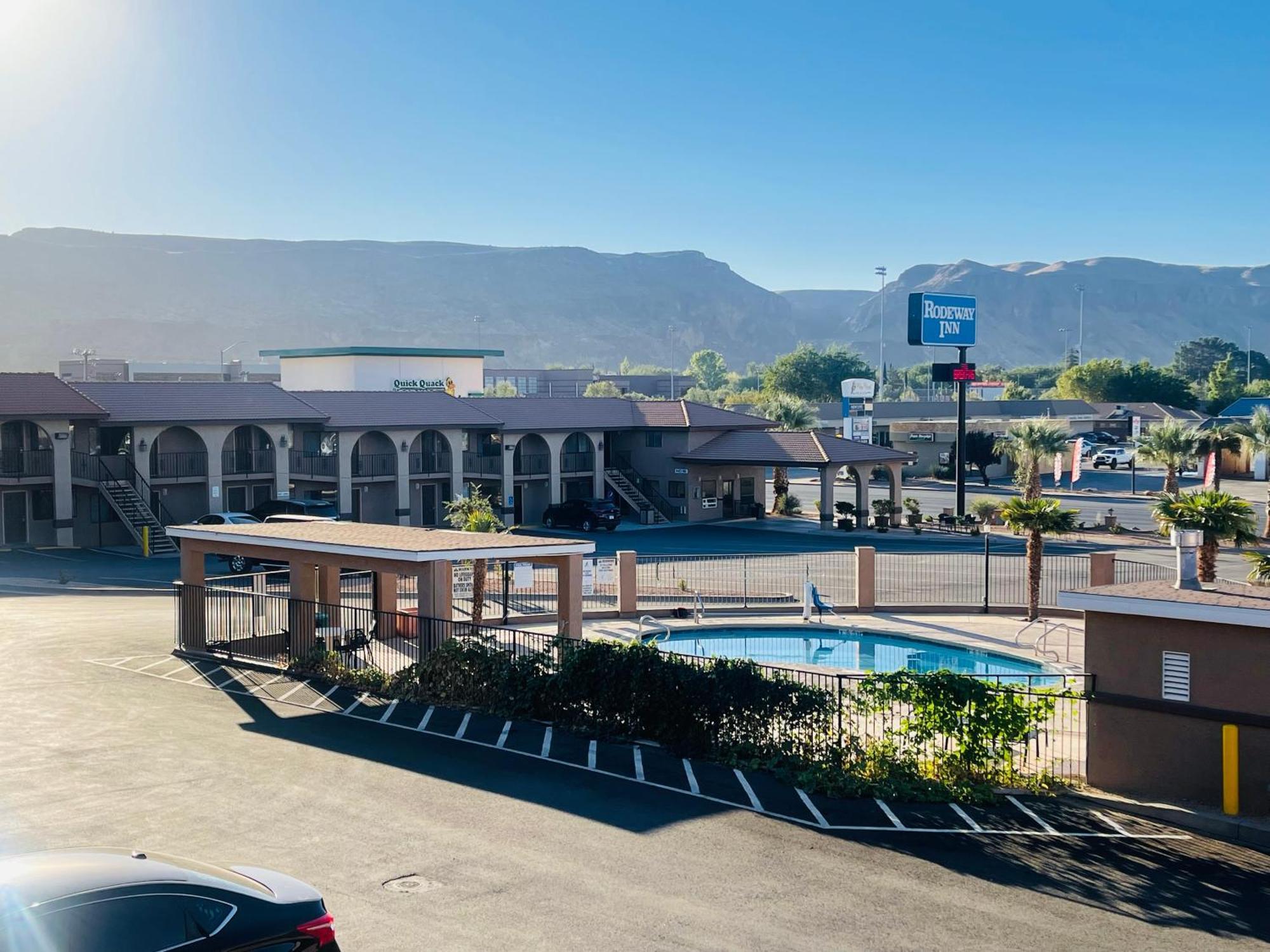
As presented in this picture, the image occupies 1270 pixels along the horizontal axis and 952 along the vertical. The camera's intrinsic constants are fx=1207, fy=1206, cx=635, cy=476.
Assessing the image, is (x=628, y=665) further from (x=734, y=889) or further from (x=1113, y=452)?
(x=1113, y=452)

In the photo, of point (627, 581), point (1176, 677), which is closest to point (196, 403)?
point (627, 581)

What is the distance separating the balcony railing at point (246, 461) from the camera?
171 ft

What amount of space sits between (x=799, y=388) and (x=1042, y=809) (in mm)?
129206

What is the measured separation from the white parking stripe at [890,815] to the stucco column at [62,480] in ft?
135

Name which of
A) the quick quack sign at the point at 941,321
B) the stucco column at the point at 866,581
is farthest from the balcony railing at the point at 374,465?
the stucco column at the point at 866,581

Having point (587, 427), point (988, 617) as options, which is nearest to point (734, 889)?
point (988, 617)

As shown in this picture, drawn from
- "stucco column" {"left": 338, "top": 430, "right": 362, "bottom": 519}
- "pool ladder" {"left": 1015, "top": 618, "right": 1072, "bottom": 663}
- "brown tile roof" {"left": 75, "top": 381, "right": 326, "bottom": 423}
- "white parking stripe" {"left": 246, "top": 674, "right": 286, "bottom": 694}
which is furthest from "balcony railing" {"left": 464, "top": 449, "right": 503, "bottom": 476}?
"white parking stripe" {"left": 246, "top": 674, "right": 286, "bottom": 694}

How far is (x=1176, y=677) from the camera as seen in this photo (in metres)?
14.9

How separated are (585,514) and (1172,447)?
2646cm

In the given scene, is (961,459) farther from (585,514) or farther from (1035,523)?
(1035,523)

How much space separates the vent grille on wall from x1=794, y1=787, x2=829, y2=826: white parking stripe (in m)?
4.58

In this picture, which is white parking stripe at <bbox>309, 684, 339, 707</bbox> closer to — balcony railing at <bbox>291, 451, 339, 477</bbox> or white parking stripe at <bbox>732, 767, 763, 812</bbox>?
white parking stripe at <bbox>732, 767, 763, 812</bbox>

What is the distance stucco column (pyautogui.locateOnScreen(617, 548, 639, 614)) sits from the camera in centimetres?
3172

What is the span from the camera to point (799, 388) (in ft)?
468
